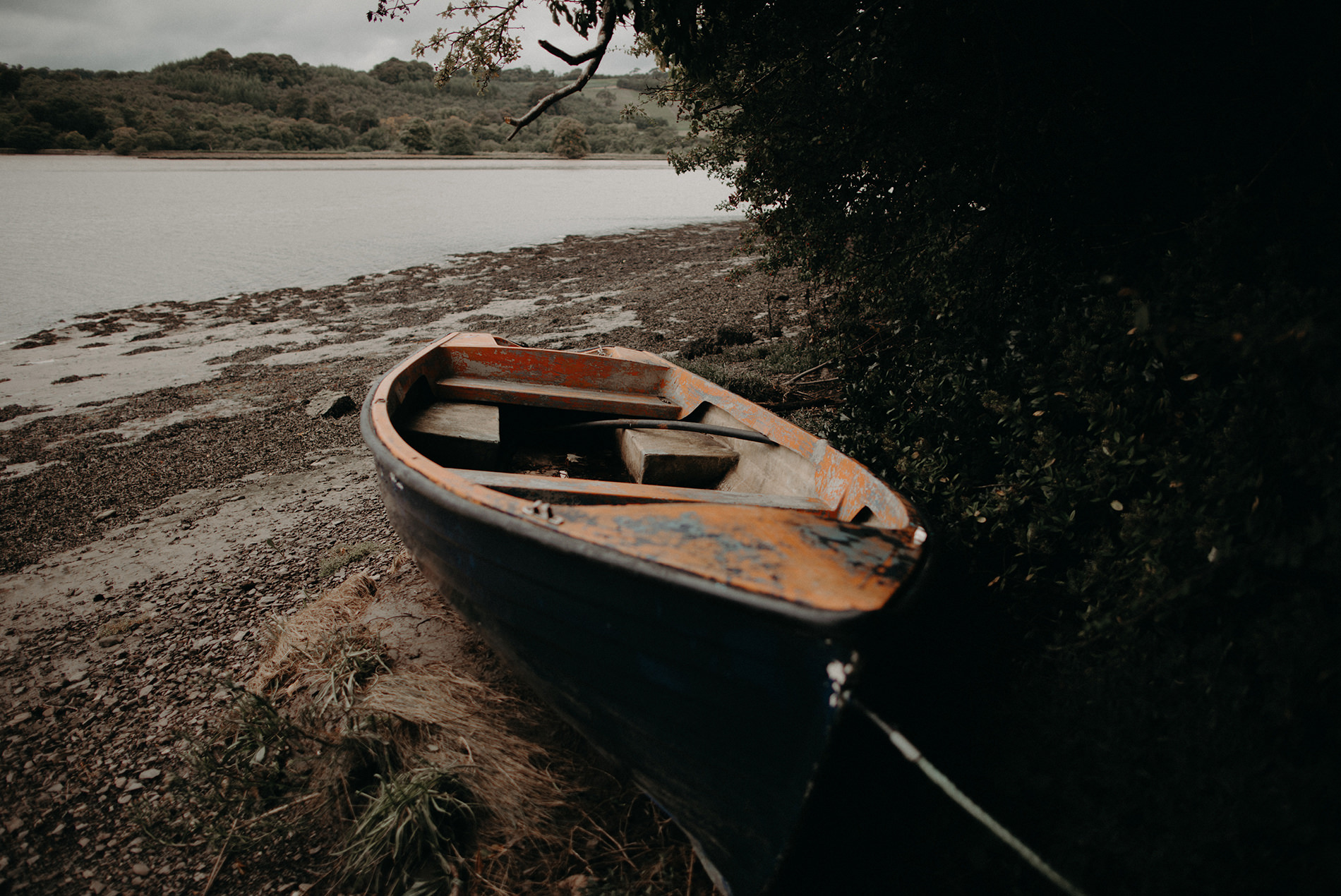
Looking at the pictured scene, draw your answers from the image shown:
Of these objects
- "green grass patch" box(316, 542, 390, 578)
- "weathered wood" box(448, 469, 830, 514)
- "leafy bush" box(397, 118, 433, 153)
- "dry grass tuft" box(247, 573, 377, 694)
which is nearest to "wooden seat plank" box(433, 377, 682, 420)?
"green grass patch" box(316, 542, 390, 578)

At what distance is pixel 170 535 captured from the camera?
5.05m

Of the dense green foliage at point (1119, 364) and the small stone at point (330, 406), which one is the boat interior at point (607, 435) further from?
the small stone at point (330, 406)

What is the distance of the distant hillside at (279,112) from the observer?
52.6 metres

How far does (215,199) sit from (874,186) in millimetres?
38595

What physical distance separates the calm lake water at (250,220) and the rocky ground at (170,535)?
4.40 meters

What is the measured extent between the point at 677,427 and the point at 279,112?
86066mm

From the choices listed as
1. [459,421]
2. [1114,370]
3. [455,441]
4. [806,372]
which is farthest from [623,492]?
[806,372]

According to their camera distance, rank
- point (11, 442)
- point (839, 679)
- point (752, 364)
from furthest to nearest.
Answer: point (752, 364) → point (11, 442) → point (839, 679)

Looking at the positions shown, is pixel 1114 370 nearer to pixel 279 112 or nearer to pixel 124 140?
pixel 124 140

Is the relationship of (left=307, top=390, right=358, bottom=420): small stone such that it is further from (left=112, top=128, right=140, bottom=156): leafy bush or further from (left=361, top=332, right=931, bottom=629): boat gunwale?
(left=112, top=128, right=140, bottom=156): leafy bush

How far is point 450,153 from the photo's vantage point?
66.3 metres

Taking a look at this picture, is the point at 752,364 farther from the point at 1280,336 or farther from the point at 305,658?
the point at 1280,336

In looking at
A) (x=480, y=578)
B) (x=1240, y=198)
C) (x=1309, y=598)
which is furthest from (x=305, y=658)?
(x=1240, y=198)

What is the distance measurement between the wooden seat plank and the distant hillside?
125ft
